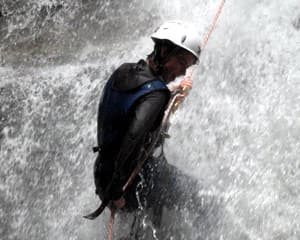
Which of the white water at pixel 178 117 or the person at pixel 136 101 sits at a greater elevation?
→ the person at pixel 136 101

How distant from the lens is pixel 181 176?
4.23 meters

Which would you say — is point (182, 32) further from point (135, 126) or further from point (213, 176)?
point (213, 176)

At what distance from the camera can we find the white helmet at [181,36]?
293cm

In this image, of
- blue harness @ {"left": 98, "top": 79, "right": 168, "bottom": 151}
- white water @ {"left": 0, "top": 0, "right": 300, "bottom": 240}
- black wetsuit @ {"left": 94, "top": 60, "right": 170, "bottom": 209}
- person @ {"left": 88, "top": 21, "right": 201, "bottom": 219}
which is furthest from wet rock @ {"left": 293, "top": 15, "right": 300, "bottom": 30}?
blue harness @ {"left": 98, "top": 79, "right": 168, "bottom": 151}

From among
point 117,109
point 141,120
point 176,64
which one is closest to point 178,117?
point 176,64

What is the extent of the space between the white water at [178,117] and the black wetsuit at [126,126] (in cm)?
90

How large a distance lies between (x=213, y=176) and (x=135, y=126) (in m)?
1.84

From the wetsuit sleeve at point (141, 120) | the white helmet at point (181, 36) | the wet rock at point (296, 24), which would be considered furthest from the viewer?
the wet rock at point (296, 24)

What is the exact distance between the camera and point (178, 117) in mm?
5016

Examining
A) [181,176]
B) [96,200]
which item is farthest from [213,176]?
[96,200]

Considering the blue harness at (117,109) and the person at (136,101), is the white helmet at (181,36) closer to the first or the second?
the person at (136,101)

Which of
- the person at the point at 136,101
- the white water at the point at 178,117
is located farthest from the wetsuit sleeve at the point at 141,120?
the white water at the point at 178,117

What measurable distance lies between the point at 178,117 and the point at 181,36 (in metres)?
2.13

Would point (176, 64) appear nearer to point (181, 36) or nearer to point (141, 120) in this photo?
point (181, 36)
